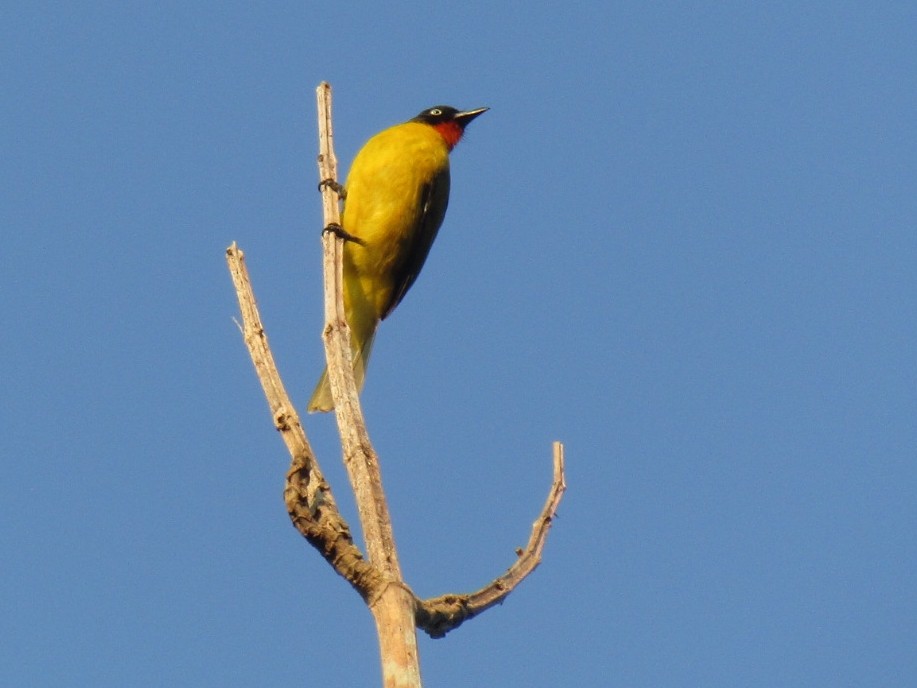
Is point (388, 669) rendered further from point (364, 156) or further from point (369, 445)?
point (364, 156)

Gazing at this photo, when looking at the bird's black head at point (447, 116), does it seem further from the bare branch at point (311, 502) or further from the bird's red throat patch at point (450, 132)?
the bare branch at point (311, 502)

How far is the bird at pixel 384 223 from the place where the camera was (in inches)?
301

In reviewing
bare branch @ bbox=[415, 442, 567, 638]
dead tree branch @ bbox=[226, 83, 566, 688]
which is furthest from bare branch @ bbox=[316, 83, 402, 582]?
bare branch @ bbox=[415, 442, 567, 638]

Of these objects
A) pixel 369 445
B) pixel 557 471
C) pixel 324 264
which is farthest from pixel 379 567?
pixel 324 264

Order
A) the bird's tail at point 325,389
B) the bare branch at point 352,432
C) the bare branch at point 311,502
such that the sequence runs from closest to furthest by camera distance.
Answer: the bare branch at point 311,502 → the bare branch at point 352,432 → the bird's tail at point 325,389

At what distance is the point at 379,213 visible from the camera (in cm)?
767

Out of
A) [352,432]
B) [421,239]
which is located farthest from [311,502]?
[421,239]

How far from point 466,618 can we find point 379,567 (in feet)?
1.22

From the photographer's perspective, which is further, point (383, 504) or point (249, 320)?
point (249, 320)

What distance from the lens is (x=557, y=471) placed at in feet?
15.0

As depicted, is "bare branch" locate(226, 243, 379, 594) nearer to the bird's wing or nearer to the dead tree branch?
the dead tree branch

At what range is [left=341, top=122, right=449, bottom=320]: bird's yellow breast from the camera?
25.1 feet

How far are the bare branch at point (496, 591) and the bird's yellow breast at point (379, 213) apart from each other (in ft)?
10.8

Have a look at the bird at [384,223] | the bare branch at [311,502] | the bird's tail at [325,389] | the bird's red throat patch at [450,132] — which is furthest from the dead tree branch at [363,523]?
the bird's red throat patch at [450,132]
